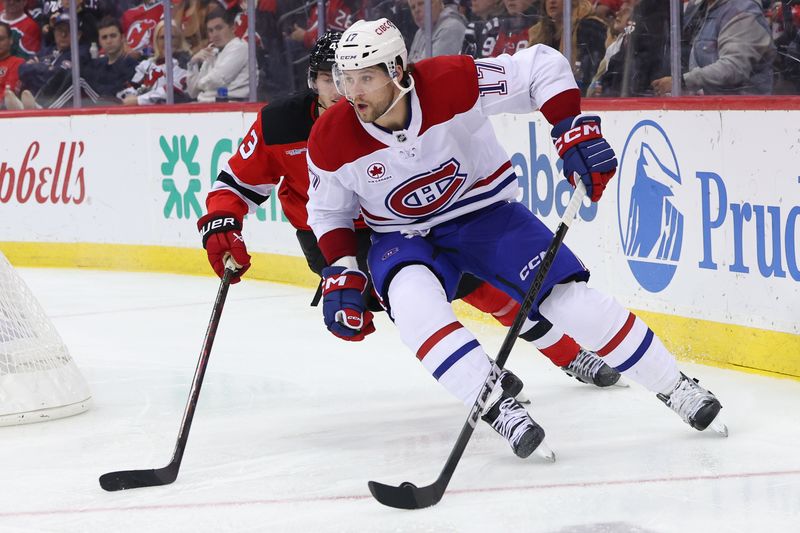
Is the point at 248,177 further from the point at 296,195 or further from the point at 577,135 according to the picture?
the point at 577,135

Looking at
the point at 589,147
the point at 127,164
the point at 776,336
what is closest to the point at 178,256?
the point at 127,164

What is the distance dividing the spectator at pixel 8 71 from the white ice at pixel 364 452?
11.7 feet

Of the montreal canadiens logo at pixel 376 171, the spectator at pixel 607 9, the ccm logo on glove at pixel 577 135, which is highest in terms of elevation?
the spectator at pixel 607 9

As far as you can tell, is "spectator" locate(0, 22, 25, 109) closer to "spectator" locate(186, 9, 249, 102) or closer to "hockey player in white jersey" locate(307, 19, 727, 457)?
"spectator" locate(186, 9, 249, 102)

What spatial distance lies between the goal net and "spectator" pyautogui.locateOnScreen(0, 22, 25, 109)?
14.5 ft

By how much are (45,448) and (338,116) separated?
1156mm

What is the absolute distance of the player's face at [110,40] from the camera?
754 centimetres

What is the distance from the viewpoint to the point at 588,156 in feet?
9.40

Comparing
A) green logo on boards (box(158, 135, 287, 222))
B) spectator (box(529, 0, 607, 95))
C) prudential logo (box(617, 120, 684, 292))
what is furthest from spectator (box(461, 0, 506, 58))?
green logo on boards (box(158, 135, 287, 222))

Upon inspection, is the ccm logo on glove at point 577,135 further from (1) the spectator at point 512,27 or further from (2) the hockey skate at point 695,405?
(1) the spectator at point 512,27

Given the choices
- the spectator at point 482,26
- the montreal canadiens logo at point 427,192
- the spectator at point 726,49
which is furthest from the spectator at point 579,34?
the montreal canadiens logo at point 427,192

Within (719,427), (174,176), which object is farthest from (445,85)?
(174,176)

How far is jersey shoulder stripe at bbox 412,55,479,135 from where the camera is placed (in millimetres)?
2982

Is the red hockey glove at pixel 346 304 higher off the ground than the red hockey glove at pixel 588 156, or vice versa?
the red hockey glove at pixel 588 156
